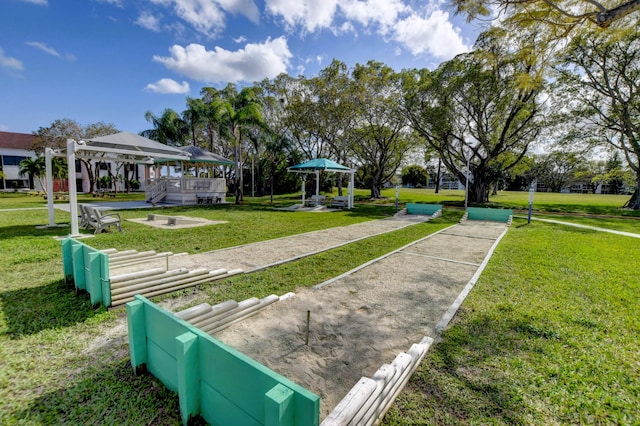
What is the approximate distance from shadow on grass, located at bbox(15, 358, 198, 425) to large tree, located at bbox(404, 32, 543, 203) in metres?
20.6

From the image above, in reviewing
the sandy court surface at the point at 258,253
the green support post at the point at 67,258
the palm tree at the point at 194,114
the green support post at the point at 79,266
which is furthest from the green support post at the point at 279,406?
the palm tree at the point at 194,114

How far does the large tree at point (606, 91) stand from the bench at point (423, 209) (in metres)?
12.6

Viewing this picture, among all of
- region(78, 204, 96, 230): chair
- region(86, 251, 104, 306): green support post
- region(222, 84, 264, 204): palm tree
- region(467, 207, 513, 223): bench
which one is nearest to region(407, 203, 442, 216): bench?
region(467, 207, 513, 223): bench

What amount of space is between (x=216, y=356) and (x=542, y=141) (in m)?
27.7

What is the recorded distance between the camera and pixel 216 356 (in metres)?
1.90

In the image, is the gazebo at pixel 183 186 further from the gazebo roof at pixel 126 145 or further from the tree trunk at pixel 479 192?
the tree trunk at pixel 479 192

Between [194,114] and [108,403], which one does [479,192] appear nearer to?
[108,403]

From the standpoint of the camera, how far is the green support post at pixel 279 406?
1.45 metres

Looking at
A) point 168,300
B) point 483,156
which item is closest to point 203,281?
point 168,300

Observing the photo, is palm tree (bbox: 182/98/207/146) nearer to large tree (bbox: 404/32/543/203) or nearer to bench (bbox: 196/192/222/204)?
bench (bbox: 196/192/222/204)

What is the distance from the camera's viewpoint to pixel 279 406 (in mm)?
1435

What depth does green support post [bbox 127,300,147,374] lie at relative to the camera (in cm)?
252

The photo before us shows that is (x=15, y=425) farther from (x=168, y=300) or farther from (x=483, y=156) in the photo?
(x=483, y=156)

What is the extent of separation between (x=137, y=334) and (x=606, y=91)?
94.3 feet
